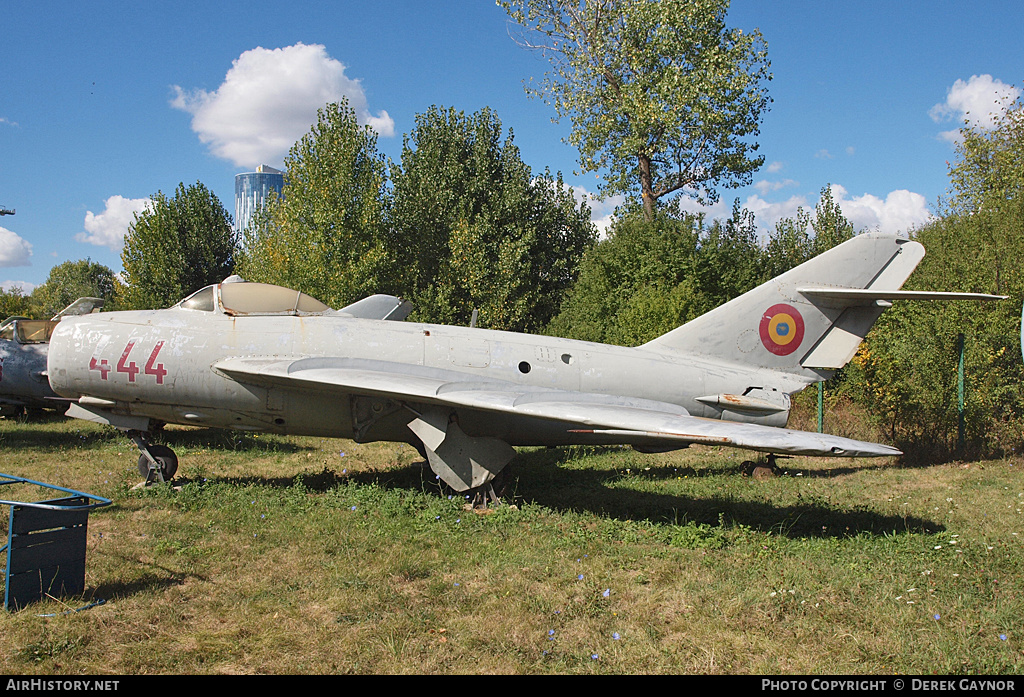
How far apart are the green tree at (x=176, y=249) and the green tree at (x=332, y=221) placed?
8707 millimetres

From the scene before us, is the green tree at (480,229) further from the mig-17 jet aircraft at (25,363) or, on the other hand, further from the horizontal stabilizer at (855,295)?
the horizontal stabilizer at (855,295)

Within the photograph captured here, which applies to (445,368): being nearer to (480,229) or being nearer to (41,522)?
(41,522)

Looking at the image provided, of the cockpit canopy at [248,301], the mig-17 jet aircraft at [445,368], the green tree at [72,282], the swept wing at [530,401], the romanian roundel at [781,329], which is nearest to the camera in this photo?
the swept wing at [530,401]

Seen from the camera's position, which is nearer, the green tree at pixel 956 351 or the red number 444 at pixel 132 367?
the red number 444 at pixel 132 367

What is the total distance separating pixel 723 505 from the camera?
27.6 feet

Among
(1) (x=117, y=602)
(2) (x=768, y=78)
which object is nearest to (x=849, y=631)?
(1) (x=117, y=602)

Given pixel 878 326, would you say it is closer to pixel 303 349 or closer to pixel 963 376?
pixel 963 376

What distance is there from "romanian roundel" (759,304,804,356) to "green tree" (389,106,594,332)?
1934cm

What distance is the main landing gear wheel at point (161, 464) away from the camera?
8641 millimetres

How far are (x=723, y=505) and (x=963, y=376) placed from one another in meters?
7.02

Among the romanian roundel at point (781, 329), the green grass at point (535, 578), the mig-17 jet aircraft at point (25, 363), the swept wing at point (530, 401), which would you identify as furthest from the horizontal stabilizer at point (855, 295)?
the mig-17 jet aircraft at point (25, 363)

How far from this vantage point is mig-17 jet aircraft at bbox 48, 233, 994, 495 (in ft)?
25.7

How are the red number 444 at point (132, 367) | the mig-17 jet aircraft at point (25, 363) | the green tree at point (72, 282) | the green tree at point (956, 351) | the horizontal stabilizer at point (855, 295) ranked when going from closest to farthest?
the red number 444 at point (132, 367), the horizontal stabilizer at point (855, 295), the green tree at point (956, 351), the mig-17 jet aircraft at point (25, 363), the green tree at point (72, 282)

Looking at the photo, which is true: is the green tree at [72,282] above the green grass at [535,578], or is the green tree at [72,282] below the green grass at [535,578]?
above
